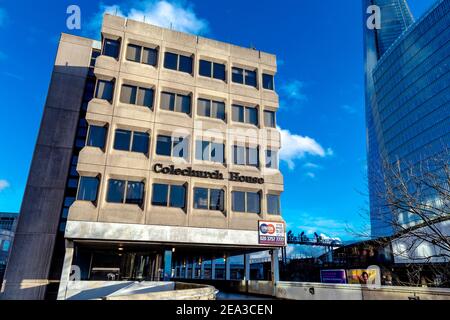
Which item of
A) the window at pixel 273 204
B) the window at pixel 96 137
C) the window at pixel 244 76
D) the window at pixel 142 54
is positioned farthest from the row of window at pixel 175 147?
the window at pixel 244 76

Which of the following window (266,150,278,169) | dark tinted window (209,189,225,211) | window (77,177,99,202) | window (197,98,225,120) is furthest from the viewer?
window (266,150,278,169)

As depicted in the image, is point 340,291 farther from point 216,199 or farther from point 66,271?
point 66,271

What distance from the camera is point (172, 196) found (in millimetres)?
23688

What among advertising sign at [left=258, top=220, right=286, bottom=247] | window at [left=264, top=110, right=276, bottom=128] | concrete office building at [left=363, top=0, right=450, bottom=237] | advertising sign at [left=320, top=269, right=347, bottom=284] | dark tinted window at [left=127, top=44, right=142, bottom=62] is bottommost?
advertising sign at [left=320, top=269, right=347, bottom=284]

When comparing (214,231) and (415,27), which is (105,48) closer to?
(214,231)

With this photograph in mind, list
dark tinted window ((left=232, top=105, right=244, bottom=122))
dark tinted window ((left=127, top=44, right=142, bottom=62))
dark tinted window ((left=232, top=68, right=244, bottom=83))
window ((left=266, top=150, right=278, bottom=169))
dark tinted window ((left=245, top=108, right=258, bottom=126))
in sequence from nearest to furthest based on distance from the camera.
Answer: dark tinted window ((left=127, top=44, right=142, bottom=62)), window ((left=266, top=150, right=278, bottom=169)), dark tinted window ((left=232, top=105, right=244, bottom=122)), dark tinted window ((left=245, top=108, right=258, bottom=126)), dark tinted window ((left=232, top=68, right=244, bottom=83))

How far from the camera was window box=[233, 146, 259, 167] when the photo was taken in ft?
86.6

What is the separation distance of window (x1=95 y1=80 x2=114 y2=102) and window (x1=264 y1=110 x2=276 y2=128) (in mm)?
13252

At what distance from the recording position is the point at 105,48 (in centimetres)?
2548

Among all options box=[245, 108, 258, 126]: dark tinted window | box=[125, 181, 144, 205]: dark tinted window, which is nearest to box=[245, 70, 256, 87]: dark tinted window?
box=[245, 108, 258, 126]: dark tinted window

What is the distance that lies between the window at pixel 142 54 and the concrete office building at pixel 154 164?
3.3 inches

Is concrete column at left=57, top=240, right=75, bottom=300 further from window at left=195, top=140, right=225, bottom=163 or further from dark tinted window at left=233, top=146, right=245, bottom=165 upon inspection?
dark tinted window at left=233, top=146, right=245, bottom=165
